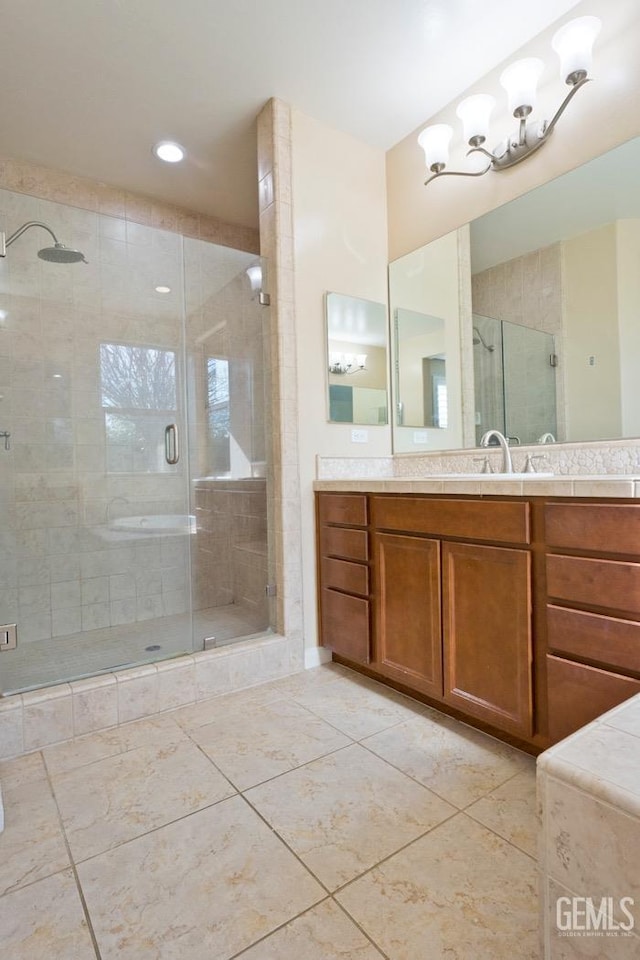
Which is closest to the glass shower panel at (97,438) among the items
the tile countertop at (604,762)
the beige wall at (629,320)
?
the tile countertop at (604,762)

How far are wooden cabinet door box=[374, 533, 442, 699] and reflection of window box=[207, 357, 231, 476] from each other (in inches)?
36.3

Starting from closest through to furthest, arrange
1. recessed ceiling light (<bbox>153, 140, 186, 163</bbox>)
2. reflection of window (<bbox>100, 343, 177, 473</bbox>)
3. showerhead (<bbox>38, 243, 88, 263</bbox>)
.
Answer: showerhead (<bbox>38, 243, 88, 263</bbox>)
reflection of window (<bbox>100, 343, 177, 473</bbox>)
recessed ceiling light (<bbox>153, 140, 186, 163</bbox>)

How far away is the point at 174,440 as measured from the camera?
7.46ft

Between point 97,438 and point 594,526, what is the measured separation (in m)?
2.04

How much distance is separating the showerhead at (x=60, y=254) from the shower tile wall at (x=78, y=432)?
29 millimetres

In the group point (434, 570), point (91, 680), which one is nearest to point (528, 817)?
point (434, 570)

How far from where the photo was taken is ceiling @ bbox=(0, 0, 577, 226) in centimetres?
181

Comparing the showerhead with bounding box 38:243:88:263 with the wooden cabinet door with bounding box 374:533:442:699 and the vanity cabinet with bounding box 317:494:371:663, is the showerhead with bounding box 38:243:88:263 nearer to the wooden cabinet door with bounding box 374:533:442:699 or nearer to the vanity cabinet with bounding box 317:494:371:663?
the vanity cabinet with bounding box 317:494:371:663

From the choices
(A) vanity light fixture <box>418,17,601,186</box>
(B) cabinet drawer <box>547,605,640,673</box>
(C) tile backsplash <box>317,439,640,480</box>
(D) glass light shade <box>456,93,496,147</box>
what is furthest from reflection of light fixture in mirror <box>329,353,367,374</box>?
(B) cabinet drawer <box>547,605,640,673</box>

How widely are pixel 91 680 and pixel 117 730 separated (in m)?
0.20

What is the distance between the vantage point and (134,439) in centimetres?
227

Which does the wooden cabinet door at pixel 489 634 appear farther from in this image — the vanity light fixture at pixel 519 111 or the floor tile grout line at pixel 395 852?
the vanity light fixture at pixel 519 111

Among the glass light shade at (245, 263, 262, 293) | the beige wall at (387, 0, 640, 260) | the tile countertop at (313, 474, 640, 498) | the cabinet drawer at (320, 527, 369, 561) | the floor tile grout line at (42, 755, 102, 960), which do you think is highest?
the beige wall at (387, 0, 640, 260)

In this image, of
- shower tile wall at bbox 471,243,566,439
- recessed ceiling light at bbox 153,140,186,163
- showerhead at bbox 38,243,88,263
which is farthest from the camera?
recessed ceiling light at bbox 153,140,186,163
